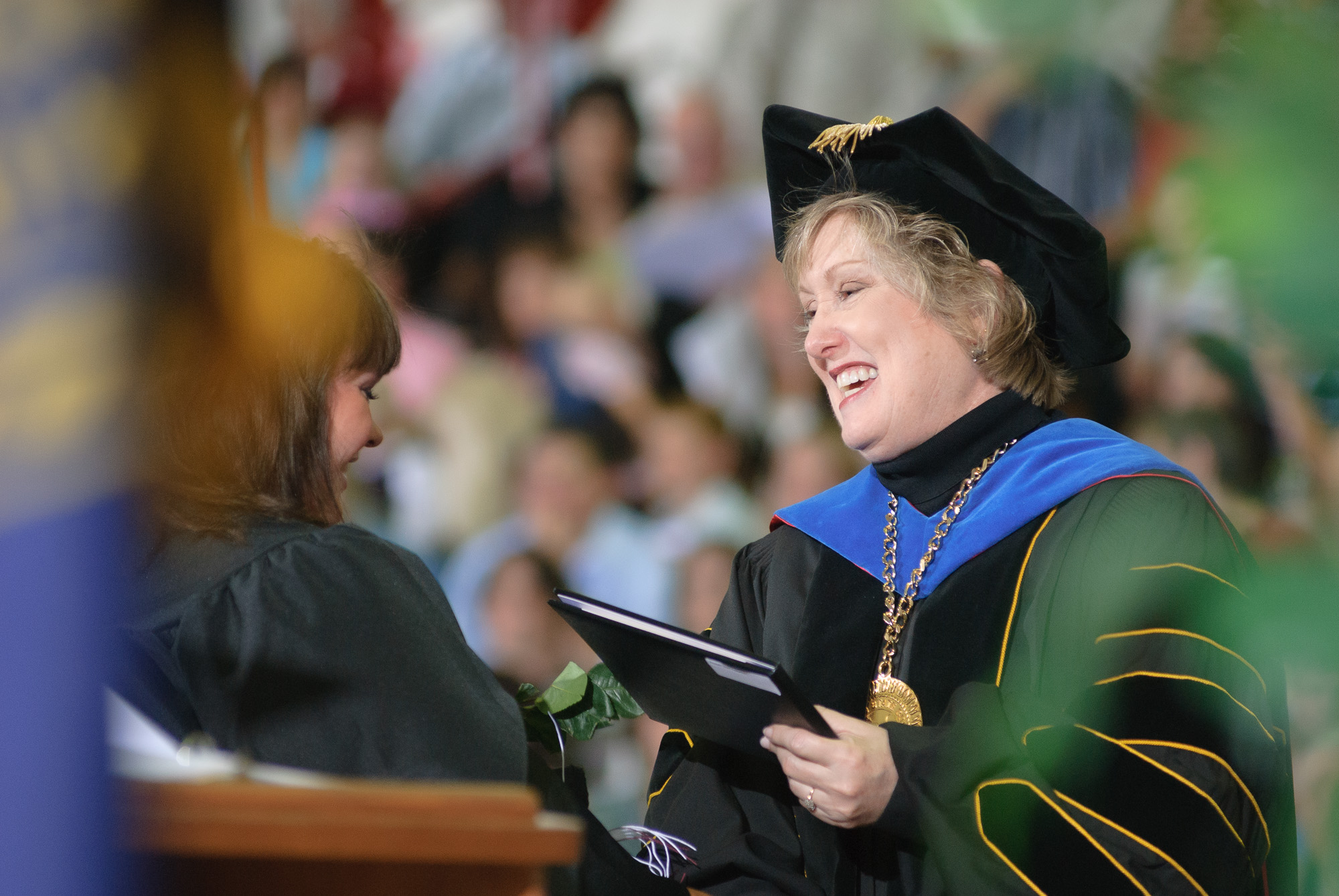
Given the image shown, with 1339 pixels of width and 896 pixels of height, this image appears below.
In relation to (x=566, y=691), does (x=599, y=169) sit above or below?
above

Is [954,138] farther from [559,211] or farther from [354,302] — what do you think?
[559,211]

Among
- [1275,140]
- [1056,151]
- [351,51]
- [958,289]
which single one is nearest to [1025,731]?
[958,289]

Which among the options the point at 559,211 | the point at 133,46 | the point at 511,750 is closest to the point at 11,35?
the point at 133,46

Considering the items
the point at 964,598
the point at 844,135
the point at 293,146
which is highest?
the point at 293,146

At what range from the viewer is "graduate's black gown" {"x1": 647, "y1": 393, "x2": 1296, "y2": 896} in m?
1.80

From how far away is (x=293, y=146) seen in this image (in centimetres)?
544

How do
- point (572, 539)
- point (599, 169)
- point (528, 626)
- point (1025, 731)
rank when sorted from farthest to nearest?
point (599, 169) < point (572, 539) < point (528, 626) < point (1025, 731)

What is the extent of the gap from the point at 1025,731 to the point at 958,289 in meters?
0.82

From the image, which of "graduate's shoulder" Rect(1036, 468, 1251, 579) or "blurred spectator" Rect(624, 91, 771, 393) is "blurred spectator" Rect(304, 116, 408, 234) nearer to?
"blurred spectator" Rect(624, 91, 771, 393)

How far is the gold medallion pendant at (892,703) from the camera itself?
218cm

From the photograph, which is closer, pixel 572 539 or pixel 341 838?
pixel 341 838

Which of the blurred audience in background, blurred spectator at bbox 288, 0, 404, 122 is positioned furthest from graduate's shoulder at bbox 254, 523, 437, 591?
blurred spectator at bbox 288, 0, 404, 122

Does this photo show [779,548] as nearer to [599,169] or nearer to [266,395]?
[266,395]

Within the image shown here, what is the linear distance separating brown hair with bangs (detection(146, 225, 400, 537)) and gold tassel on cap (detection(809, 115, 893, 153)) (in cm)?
101
